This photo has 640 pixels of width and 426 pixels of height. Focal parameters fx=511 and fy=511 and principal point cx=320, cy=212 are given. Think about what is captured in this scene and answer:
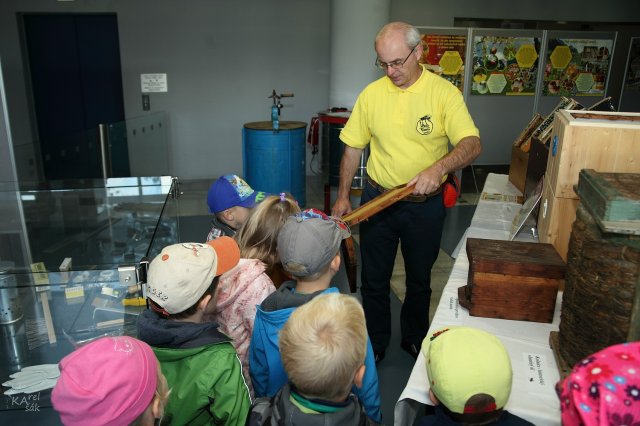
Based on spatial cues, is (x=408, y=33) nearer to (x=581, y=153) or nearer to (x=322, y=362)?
(x=581, y=153)

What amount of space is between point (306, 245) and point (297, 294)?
0.53 feet

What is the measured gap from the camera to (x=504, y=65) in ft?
19.6

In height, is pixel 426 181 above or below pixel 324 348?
above

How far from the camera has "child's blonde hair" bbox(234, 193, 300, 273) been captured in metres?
2.08

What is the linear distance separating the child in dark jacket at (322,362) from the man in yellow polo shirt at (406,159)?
1144 mm

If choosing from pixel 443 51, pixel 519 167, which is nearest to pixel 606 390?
pixel 519 167

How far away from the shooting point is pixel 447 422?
1276 millimetres

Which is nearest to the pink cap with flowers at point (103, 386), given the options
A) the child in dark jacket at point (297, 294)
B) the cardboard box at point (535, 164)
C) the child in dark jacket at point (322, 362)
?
the child in dark jacket at point (322, 362)

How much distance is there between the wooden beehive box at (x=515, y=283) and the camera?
177 cm

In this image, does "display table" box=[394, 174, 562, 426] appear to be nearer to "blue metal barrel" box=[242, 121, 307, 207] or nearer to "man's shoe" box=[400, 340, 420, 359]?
"man's shoe" box=[400, 340, 420, 359]

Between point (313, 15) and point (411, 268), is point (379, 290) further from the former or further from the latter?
point (313, 15)

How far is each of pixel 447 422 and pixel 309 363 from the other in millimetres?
385

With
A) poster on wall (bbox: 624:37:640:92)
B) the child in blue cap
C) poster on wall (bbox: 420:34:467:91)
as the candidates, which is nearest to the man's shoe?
the child in blue cap

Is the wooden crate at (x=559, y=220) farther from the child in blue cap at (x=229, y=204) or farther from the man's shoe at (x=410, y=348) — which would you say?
the child in blue cap at (x=229, y=204)
